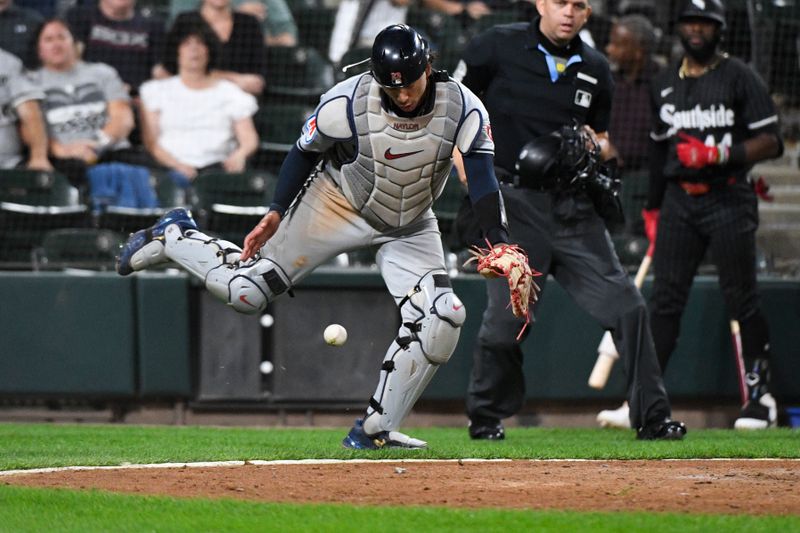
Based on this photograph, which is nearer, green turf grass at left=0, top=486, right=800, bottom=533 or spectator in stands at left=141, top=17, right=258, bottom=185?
green turf grass at left=0, top=486, right=800, bottom=533

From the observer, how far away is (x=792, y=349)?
29.0 ft

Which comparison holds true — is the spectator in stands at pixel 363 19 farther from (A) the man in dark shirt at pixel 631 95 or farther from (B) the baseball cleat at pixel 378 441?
(B) the baseball cleat at pixel 378 441

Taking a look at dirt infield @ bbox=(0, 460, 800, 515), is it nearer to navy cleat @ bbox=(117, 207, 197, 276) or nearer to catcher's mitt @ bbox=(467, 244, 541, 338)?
catcher's mitt @ bbox=(467, 244, 541, 338)

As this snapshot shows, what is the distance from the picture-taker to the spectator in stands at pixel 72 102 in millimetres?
9734

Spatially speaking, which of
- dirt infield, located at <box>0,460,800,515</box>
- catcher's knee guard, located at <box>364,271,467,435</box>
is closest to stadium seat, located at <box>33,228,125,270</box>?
catcher's knee guard, located at <box>364,271,467,435</box>

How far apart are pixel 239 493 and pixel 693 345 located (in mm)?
5014

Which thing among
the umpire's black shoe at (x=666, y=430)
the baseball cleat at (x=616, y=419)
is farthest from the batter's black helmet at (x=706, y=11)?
the umpire's black shoe at (x=666, y=430)

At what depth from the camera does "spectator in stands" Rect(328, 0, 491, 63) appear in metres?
10.8

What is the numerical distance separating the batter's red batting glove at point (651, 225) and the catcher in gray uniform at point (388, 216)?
8.89ft

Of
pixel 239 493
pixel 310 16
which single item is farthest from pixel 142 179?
pixel 239 493

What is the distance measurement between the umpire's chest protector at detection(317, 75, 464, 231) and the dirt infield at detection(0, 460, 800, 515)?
1.12 metres

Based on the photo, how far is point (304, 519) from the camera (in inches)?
153

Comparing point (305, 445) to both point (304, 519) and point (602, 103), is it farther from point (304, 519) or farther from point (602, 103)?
point (304, 519)

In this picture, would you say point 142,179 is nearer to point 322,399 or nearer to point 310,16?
point 322,399
